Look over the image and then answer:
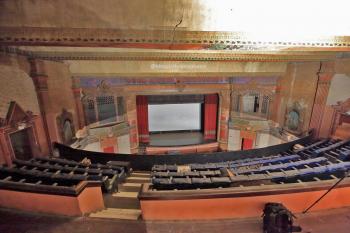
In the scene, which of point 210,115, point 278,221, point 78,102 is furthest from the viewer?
point 210,115

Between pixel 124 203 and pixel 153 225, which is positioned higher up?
pixel 153 225

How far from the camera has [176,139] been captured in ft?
33.0

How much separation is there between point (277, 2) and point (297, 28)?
2.34 feet

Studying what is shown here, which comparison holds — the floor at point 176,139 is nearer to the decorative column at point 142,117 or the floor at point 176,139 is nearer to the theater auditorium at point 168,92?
the decorative column at point 142,117

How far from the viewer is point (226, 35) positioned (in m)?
2.63

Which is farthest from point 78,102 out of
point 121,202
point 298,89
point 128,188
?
point 298,89

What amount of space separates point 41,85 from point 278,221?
22.0 ft

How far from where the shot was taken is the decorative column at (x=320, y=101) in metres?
5.99

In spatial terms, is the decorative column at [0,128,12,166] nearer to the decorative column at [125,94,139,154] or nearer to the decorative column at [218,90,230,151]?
the decorative column at [125,94,139,154]

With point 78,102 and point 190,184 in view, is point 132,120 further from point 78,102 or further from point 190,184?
point 190,184

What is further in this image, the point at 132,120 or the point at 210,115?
the point at 210,115

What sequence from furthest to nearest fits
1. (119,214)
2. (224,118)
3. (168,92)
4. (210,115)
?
(210,115) → (224,118) → (168,92) → (119,214)

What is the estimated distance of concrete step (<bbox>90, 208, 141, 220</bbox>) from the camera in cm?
260

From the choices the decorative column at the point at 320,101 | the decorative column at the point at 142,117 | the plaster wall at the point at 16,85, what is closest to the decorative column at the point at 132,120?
the decorative column at the point at 142,117
